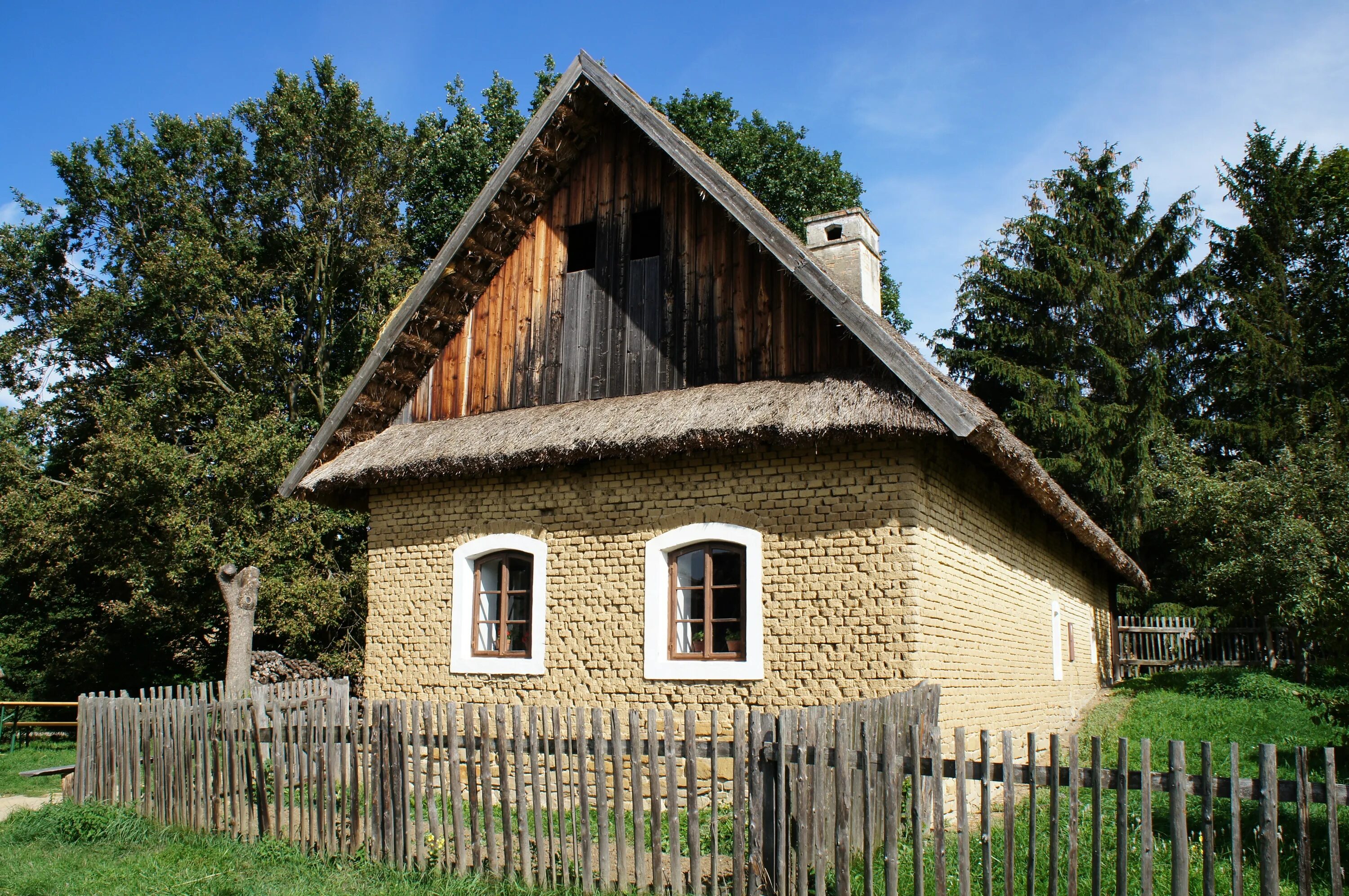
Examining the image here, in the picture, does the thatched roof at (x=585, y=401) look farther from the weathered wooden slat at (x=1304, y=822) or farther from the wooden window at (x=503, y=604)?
the weathered wooden slat at (x=1304, y=822)

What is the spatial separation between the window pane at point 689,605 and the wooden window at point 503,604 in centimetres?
176

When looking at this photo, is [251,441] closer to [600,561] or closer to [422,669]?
[422,669]

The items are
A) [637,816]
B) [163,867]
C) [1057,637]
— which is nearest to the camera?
[637,816]

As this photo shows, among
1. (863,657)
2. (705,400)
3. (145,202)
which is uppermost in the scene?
(145,202)

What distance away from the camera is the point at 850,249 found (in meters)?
11.7

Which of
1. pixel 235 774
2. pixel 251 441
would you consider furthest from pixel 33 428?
pixel 235 774

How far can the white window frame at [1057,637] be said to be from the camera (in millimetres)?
15266

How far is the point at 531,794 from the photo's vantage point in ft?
21.9

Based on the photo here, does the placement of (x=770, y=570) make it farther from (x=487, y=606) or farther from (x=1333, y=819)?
(x=1333, y=819)

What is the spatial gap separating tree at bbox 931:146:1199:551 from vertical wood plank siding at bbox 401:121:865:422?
712 inches

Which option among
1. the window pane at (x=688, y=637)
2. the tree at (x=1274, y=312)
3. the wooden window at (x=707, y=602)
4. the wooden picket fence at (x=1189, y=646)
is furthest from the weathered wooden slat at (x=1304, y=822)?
the tree at (x=1274, y=312)

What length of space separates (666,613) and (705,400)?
2.15 meters

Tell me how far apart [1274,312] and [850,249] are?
23.7 m

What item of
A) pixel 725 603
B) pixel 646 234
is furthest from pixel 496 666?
pixel 646 234
